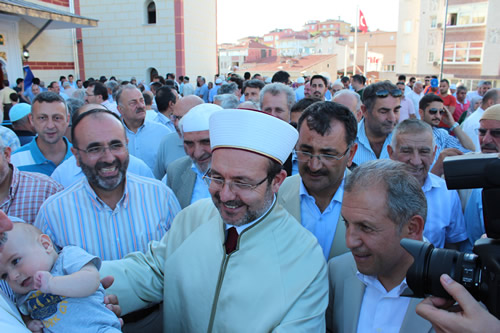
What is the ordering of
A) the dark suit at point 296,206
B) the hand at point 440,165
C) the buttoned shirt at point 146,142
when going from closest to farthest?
the dark suit at point 296,206 < the hand at point 440,165 < the buttoned shirt at point 146,142

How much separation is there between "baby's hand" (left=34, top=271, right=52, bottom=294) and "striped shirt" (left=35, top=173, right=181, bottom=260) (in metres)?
0.66

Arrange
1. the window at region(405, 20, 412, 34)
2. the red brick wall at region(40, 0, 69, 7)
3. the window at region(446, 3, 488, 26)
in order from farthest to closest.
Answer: the window at region(405, 20, 412, 34) → the window at region(446, 3, 488, 26) → the red brick wall at region(40, 0, 69, 7)

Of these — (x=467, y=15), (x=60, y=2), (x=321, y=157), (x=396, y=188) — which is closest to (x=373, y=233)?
(x=396, y=188)

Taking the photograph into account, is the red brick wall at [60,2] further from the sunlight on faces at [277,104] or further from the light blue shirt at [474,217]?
the light blue shirt at [474,217]

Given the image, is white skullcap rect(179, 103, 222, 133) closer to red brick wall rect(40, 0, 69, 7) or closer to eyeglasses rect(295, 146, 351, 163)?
eyeglasses rect(295, 146, 351, 163)

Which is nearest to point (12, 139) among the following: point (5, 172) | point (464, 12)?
point (5, 172)

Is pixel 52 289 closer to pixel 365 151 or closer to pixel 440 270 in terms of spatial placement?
pixel 440 270

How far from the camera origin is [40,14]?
1291cm

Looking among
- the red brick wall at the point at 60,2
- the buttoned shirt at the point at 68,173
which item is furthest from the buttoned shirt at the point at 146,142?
the red brick wall at the point at 60,2

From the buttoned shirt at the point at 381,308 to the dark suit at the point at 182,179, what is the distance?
1.58 meters

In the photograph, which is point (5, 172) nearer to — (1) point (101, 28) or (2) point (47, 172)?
(2) point (47, 172)

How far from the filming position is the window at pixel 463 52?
29953 mm

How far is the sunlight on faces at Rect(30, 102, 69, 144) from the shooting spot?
356 cm

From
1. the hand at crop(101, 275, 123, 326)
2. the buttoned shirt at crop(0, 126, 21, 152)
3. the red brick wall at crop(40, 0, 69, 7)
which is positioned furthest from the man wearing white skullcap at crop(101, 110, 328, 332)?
the red brick wall at crop(40, 0, 69, 7)
